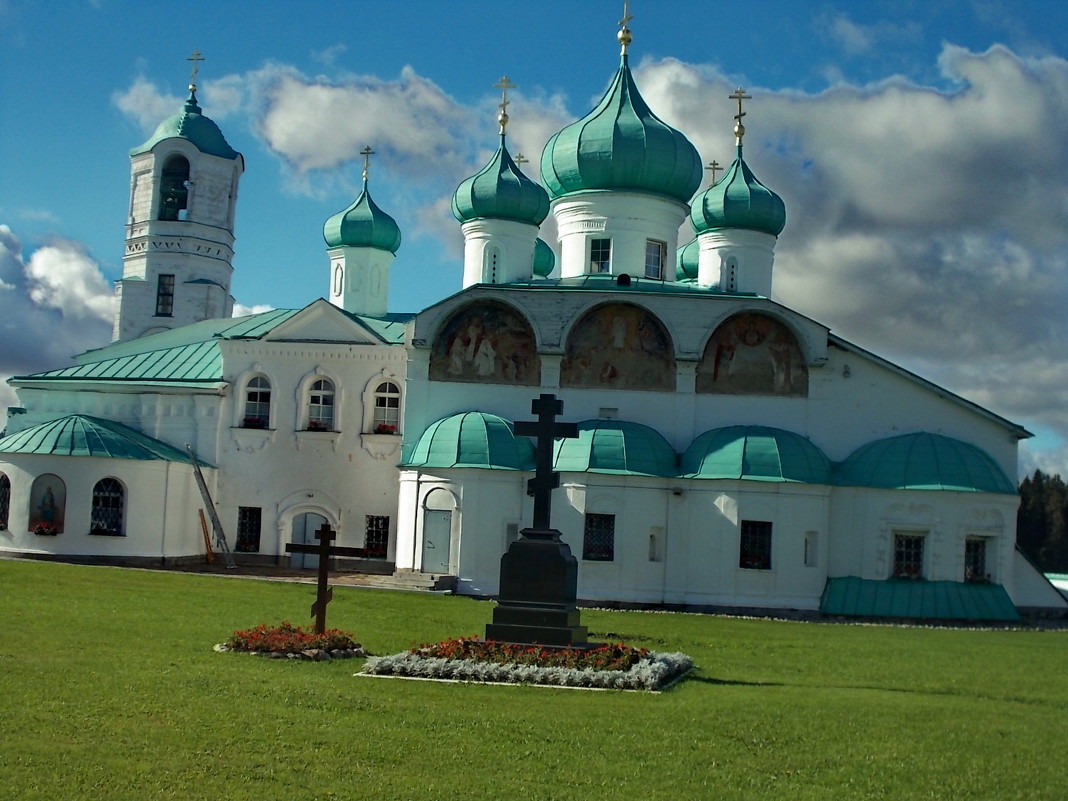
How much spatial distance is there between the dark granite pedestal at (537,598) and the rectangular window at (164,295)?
79.3 feet

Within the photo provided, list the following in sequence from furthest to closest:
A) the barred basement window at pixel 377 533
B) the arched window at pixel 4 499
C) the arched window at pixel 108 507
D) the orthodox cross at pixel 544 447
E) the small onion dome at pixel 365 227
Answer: the small onion dome at pixel 365 227
the barred basement window at pixel 377 533
the arched window at pixel 108 507
the arched window at pixel 4 499
the orthodox cross at pixel 544 447

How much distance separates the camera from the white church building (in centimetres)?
2683

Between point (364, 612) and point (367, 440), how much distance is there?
1021 centimetres

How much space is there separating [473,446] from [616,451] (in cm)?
289

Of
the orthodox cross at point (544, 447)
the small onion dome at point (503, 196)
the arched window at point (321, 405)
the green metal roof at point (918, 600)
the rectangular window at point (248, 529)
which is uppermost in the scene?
the small onion dome at point (503, 196)

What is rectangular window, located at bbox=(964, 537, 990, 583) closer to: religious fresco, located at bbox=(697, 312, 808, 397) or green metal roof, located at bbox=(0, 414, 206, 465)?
religious fresco, located at bbox=(697, 312, 808, 397)

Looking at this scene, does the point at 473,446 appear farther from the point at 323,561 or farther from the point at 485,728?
the point at 485,728

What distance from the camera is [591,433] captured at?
89.0 ft

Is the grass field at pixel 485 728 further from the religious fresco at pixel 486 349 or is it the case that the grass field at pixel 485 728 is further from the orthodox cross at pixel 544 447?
the religious fresco at pixel 486 349

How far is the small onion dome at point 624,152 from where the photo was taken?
97.9 ft

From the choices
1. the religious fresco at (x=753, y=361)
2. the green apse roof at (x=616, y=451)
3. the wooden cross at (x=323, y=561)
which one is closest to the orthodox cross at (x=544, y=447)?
the wooden cross at (x=323, y=561)

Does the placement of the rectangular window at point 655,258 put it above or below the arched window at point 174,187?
below

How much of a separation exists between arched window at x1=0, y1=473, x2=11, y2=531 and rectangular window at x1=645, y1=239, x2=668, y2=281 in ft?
48.2

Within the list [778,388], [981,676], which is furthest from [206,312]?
[981,676]
